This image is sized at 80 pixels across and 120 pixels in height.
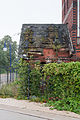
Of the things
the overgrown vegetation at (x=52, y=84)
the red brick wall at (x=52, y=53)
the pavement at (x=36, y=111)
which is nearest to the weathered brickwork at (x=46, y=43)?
the red brick wall at (x=52, y=53)

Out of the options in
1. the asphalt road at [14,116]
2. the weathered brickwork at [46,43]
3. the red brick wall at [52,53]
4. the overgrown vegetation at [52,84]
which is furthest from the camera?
the red brick wall at [52,53]

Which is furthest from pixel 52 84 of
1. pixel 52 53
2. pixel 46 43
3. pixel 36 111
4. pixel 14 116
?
pixel 46 43

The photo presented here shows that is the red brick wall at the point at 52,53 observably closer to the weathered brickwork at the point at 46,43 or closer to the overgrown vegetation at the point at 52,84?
the weathered brickwork at the point at 46,43

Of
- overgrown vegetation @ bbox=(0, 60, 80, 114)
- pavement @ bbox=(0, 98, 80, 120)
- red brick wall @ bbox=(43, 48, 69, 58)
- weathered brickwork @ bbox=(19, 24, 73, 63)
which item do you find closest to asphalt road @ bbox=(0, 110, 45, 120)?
pavement @ bbox=(0, 98, 80, 120)

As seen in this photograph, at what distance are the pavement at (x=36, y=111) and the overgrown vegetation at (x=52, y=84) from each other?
0.41m

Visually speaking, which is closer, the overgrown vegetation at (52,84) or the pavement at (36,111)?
the pavement at (36,111)

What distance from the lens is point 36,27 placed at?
11.3 metres

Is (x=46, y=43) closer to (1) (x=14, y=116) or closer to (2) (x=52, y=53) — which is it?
(2) (x=52, y=53)

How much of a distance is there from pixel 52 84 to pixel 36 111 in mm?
1708

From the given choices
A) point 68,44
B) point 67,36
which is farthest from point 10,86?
point 67,36

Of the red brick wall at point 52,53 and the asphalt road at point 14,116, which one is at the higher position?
the red brick wall at point 52,53

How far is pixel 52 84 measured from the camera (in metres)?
6.92

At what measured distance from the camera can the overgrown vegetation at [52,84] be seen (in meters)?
6.21

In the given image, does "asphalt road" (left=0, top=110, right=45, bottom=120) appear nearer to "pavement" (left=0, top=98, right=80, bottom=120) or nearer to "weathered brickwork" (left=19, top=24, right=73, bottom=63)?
"pavement" (left=0, top=98, right=80, bottom=120)
